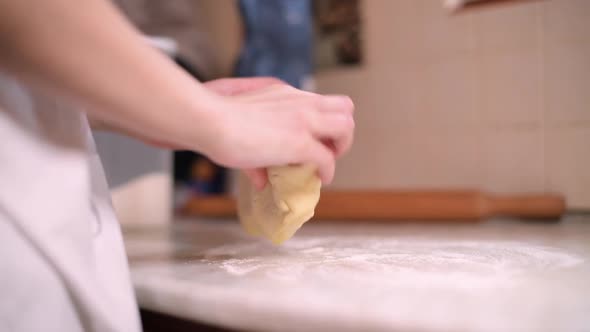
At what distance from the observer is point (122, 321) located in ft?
1.19

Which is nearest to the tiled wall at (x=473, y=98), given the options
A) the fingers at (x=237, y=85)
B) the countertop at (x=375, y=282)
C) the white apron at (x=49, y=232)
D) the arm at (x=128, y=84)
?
the countertop at (x=375, y=282)

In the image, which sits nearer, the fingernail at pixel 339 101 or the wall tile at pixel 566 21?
the fingernail at pixel 339 101

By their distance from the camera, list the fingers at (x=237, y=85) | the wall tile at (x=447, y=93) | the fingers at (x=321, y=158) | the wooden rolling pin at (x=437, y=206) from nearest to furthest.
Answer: the fingers at (x=321, y=158), the fingers at (x=237, y=85), the wooden rolling pin at (x=437, y=206), the wall tile at (x=447, y=93)

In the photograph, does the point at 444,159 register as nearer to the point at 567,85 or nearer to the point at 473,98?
the point at 473,98

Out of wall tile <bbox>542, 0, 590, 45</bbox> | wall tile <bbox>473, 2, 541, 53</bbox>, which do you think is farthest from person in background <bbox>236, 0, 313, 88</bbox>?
wall tile <bbox>542, 0, 590, 45</bbox>

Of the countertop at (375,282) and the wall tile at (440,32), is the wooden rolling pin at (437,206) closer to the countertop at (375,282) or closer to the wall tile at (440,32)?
the countertop at (375,282)

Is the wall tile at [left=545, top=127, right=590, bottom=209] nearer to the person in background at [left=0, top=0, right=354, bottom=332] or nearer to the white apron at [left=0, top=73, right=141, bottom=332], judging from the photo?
the person in background at [left=0, top=0, right=354, bottom=332]

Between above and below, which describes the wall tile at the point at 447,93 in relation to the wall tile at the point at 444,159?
above

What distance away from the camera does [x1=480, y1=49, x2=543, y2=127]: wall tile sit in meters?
0.85

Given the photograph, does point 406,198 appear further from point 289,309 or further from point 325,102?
point 289,309

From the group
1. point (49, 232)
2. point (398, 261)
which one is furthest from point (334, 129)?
point (49, 232)

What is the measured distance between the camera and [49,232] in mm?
332

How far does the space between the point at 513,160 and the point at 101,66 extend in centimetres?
75

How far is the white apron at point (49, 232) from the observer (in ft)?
1.08
